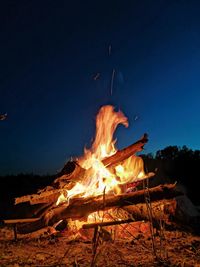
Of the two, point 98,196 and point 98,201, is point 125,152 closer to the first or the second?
point 98,196

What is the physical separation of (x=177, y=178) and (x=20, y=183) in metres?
10.0

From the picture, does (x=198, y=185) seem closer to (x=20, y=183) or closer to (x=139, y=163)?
(x=139, y=163)

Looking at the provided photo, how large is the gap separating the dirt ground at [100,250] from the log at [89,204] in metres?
0.33

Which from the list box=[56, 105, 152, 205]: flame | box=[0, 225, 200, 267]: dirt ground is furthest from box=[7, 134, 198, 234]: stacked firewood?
box=[0, 225, 200, 267]: dirt ground

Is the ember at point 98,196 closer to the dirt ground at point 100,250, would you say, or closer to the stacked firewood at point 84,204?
the stacked firewood at point 84,204

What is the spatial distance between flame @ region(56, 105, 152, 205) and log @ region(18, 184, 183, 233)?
14.3 inches

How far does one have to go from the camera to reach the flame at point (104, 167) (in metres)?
7.04

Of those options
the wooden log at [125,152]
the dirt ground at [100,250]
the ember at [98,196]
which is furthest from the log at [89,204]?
the wooden log at [125,152]

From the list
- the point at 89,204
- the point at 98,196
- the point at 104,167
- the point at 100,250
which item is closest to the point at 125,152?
the point at 104,167

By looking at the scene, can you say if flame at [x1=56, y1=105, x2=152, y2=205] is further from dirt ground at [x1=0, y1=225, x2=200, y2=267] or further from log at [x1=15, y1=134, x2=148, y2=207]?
dirt ground at [x1=0, y1=225, x2=200, y2=267]

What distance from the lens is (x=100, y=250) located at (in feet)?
13.9

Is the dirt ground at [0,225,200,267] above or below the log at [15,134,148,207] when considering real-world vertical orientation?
below

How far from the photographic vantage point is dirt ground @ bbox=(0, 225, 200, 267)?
4.47 metres

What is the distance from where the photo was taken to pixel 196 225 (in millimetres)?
6906
